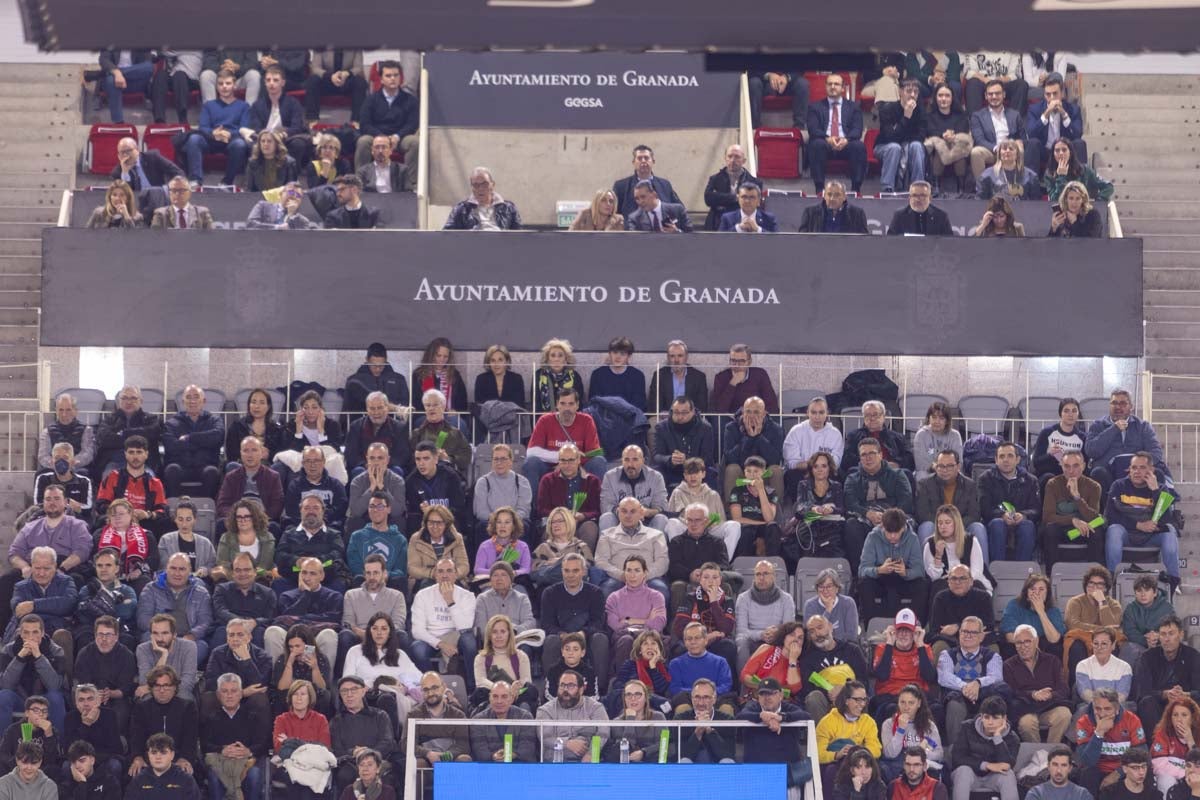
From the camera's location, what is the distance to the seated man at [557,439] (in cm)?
1641

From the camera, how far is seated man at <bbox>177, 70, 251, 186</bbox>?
21047 millimetres

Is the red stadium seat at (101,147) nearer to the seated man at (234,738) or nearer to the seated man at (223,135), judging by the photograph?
the seated man at (223,135)

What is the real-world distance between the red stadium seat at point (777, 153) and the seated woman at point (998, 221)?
324 cm

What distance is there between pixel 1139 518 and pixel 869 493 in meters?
2.12

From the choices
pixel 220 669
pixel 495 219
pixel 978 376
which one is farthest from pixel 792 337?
pixel 220 669

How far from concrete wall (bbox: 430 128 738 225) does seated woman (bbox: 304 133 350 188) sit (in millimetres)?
1532

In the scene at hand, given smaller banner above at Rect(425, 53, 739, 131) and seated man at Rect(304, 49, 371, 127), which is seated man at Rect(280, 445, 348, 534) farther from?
seated man at Rect(304, 49, 371, 127)

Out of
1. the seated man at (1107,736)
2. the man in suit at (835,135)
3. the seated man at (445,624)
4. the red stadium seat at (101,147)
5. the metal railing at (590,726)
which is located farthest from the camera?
the red stadium seat at (101,147)

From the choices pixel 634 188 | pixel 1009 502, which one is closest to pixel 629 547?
pixel 1009 502

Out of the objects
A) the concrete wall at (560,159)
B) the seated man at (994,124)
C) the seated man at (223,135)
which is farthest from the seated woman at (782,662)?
the seated man at (223,135)

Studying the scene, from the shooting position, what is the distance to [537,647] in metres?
14.5

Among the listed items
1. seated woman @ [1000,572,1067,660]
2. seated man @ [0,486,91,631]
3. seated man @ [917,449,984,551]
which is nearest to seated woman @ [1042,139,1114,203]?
seated man @ [917,449,984,551]

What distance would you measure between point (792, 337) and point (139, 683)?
7.16 m

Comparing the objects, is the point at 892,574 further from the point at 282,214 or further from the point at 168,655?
the point at 282,214
